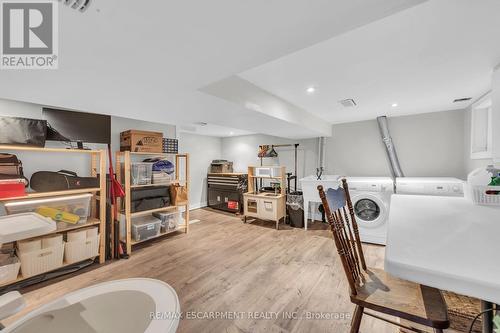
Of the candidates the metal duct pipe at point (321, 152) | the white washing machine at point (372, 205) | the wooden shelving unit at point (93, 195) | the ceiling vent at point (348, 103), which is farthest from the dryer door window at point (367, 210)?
the wooden shelving unit at point (93, 195)

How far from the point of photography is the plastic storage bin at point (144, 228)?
9.22 ft

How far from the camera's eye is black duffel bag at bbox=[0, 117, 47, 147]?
1.88 meters

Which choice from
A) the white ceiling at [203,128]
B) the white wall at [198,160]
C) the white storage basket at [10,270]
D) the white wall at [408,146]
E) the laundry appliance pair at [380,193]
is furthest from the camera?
the white wall at [198,160]

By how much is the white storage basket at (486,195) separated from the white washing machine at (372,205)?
58.6 inches

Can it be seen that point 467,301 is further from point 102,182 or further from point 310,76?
point 102,182

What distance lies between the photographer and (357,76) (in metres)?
1.83

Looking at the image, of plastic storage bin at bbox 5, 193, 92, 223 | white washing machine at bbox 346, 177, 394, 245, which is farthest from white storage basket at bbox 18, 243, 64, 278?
white washing machine at bbox 346, 177, 394, 245

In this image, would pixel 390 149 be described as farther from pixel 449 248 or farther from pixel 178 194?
pixel 178 194

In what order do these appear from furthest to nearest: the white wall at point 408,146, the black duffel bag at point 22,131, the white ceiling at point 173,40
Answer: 1. the white wall at point 408,146
2. the black duffel bag at point 22,131
3. the white ceiling at point 173,40

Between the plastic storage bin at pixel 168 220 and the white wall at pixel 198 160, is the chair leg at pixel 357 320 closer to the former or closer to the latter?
the plastic storage bin at pixel 168 220

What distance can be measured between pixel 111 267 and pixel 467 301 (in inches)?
141

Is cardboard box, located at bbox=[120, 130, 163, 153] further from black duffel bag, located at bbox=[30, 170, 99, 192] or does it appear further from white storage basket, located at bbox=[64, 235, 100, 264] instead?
white storage basket, located at bbox=[64, 235, 100, 264]

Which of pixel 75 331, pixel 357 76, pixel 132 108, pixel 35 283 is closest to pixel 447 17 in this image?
pixel 357 76

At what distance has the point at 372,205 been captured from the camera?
3.01 meters
